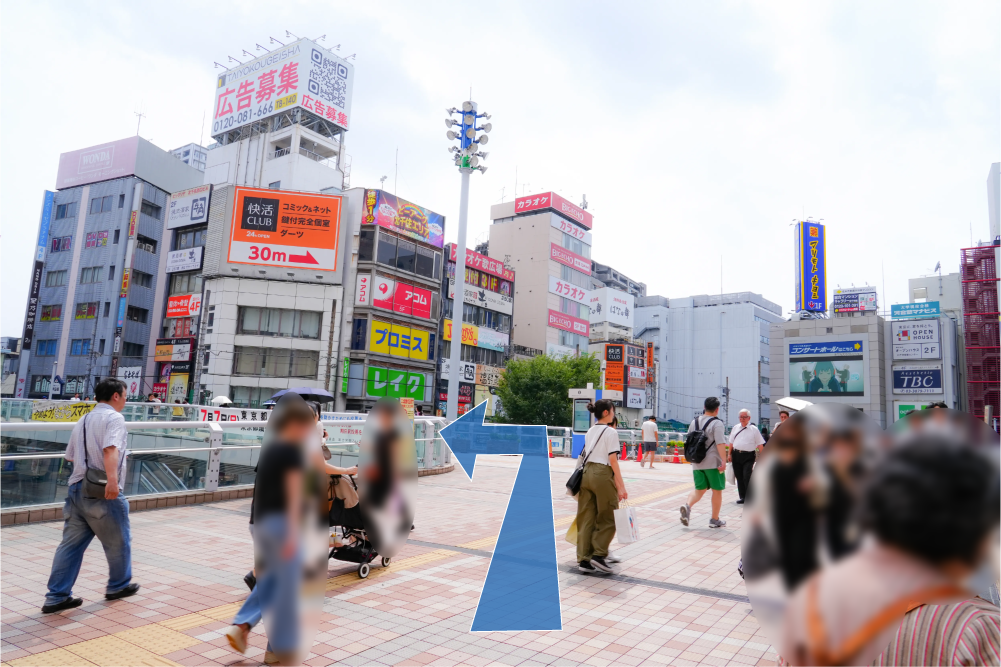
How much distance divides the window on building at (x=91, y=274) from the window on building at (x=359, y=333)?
76.4 feet

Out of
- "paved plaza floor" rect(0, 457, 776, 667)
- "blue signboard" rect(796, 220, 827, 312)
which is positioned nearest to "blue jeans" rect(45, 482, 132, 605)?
"paved plaza floor" rect(0, 457, 776, 667)

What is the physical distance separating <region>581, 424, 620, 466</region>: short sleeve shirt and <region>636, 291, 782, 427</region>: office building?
65.7 meters

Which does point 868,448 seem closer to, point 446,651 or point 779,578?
point 779,578

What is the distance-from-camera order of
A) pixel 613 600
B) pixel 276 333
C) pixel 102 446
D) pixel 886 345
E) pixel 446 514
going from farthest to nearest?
pixel 886 345 → pixel 276 333 → pixel 446 514 → pixel 613 600 → pixel 102 446

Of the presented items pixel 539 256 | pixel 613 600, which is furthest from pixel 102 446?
pixel 539 256

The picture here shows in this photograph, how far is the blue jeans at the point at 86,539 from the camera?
486 cm

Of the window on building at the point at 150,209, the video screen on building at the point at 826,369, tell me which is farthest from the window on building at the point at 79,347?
the video screen on building at the point at 826,369

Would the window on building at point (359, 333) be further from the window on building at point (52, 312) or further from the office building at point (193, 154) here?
the office building at point (193, 154)

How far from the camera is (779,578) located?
0.68 meters

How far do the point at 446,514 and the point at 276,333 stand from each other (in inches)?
1212

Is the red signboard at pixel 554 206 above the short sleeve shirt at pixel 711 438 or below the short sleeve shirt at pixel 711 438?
above

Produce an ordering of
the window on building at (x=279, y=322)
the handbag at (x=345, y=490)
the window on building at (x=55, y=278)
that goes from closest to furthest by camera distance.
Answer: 1. the handbag at (x=345, y=490)
2. the window on building at (x=279, y=322)
3. the window on building at (x=55, y=278)

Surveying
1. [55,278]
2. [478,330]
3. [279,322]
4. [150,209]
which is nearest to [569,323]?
[478,330]

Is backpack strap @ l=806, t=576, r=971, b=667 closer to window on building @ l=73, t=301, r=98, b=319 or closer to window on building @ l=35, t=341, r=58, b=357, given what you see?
window on building @ l=73, t=301, r=98, b=319
